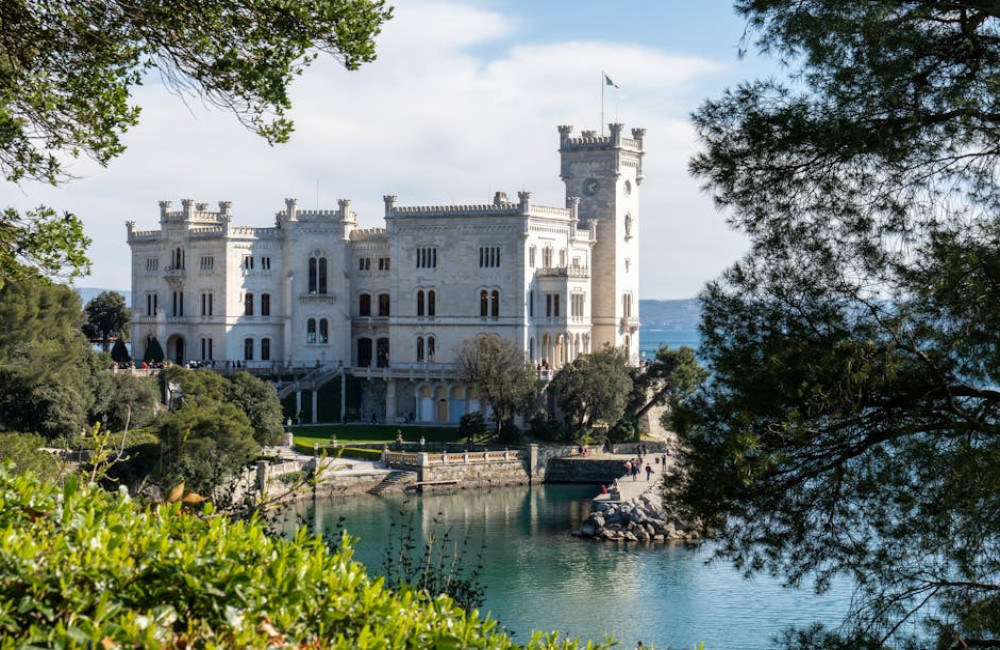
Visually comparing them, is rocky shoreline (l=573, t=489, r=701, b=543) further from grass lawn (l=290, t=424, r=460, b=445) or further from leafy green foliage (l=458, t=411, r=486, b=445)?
grass lawn (l=290, t=424, r=460, b=445)

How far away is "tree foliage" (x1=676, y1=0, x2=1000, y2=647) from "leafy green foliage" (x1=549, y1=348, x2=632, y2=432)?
144 feet

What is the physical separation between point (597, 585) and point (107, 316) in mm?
56148

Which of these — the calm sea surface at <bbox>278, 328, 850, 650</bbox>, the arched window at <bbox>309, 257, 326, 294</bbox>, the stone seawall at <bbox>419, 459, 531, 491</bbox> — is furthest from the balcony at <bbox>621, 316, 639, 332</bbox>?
the calm sea surface at <bbox>278, 328, 850, 650</bbox>

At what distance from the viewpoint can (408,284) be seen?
63.3 metres

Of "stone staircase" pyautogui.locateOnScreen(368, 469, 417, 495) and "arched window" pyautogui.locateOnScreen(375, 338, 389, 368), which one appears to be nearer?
"stone staircase" pyautogui.locateOnScreen(368, 469, 417, 495)

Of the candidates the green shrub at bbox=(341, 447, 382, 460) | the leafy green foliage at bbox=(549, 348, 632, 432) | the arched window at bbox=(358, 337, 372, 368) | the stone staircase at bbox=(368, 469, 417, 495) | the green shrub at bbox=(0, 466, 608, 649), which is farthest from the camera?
the arched window at bbox=(358, 337, 372, 368)

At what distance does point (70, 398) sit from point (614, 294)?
3000 cm

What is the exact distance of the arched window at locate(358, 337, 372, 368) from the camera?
6612cm

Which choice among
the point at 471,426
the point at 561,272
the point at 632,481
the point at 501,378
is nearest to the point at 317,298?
the point at 561,272

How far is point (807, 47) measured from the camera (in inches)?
465

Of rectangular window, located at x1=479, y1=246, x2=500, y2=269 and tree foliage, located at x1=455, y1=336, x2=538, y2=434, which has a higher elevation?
rectangular window, located at x1=479, y1=246, x2=500, y2=269

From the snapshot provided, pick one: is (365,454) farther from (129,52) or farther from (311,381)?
(129,52)

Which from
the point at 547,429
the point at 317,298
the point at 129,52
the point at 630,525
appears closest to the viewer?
the point at 129,52

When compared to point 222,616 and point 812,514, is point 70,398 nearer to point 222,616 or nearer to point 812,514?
point 812,514
